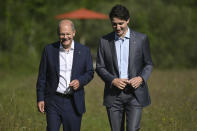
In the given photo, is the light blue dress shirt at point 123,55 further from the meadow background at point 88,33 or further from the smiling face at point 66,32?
the meadow background at point 88,33

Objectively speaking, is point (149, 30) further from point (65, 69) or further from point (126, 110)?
point (65, 69)

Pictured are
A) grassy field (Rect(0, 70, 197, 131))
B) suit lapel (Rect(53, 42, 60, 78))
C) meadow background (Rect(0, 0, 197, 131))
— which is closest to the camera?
suit lapel (Rect(53, 42, 60, 78))

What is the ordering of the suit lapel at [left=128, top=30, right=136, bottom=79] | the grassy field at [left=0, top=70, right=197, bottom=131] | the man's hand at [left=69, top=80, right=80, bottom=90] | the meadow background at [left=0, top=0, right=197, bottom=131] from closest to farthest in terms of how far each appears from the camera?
the man's hand at [left=69, top=80, right=80, bottom=90], the suit lapel at [left=128, top=30, right=136, bottom=79], the grassy field at [left=0, top=70, right=197, bottom=131], the meadow background at [left=0, top=0, right=197, bottom=131]

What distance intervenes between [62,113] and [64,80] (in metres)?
0.37

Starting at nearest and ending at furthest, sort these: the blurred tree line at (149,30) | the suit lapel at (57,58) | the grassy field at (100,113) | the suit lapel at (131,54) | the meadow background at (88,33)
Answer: the suit lapel at (57,58) < the suit lapel at (131,54) < the grassy field at (100,113) < the meadow background at (88,33) < the blurred tree line at (149,30)

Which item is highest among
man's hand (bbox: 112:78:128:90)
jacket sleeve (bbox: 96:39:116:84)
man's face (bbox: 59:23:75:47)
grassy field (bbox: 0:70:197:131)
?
man's face (bbox: 59:23:75:47)

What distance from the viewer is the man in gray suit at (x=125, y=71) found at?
5.15 meters

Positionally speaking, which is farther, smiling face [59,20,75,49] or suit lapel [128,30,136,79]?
suit lapel [128,30,136,79]

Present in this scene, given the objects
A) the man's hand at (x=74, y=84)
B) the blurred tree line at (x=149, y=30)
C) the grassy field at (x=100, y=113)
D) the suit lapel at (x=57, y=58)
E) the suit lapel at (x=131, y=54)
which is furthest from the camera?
the blurred tree line at (x=149, y=30)

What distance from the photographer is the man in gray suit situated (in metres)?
5.15

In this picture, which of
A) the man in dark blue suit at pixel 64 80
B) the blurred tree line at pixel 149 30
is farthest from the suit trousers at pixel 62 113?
the blurred tree line at pixel 149 30

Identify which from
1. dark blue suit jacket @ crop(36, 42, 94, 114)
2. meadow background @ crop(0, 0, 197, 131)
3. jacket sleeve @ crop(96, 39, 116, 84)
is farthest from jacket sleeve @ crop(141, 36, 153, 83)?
meadow background @ crop(0, 0, 197, 131)

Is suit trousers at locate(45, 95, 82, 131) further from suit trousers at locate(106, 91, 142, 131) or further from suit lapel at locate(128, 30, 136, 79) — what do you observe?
suit lapel at locate(128, 30, 136, 79)

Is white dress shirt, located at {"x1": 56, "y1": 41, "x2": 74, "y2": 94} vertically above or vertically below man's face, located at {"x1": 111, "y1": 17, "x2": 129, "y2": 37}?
below
